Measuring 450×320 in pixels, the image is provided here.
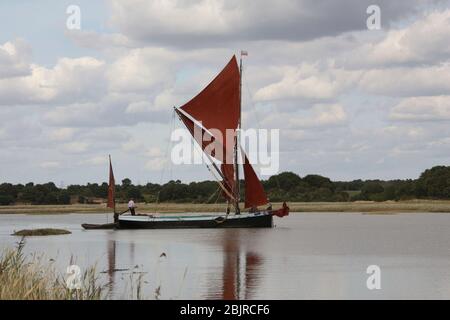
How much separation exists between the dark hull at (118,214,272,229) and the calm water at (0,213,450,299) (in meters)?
4.24

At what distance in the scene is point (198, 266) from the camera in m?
33.3

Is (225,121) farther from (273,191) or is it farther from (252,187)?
(273,191)

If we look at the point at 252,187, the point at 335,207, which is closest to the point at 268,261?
the point at 252,187

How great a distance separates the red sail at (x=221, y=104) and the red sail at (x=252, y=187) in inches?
78.7

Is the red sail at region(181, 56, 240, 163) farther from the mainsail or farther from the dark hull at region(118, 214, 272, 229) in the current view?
the dark hull at region(118, 214, 272, 229)

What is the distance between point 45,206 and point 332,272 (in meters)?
104

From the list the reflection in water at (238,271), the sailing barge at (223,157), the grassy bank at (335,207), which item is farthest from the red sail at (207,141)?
the grassy bank at (335,207)

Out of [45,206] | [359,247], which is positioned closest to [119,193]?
[45,206]

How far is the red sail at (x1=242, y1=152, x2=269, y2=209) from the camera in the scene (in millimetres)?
59938

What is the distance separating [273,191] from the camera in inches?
4943

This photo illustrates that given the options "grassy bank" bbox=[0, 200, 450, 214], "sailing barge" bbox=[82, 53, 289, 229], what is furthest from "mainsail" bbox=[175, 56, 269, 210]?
"grassy bank" bbox=[0, 200, 450, 214]

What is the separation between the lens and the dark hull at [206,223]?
6406cm

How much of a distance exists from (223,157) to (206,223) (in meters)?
6.65

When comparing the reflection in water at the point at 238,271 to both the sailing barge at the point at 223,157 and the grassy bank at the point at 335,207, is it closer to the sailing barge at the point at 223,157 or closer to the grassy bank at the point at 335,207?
the sailing barge at the point at 223,157
